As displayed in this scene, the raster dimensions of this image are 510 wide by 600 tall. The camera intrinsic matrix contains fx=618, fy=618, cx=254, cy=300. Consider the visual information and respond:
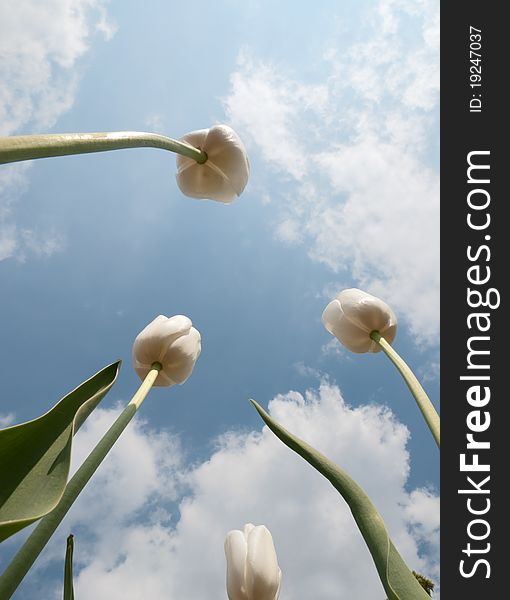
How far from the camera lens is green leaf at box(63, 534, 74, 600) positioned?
918 mm

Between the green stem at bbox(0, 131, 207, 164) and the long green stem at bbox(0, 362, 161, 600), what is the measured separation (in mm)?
455

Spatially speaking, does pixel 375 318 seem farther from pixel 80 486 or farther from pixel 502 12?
pixel 80 486

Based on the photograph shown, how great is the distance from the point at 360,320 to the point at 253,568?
749mm

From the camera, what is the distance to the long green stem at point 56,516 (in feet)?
2.58

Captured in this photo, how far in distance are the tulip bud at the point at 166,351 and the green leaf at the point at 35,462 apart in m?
0.71

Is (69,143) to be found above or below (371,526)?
above

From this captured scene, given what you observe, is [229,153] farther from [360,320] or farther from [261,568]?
[261,568]

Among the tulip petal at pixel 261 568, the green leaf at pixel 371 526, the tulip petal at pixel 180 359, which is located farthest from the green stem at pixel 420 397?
the tulip petal at pixel 180 359

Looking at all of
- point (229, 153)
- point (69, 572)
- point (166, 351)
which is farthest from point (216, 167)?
point (69, 572)

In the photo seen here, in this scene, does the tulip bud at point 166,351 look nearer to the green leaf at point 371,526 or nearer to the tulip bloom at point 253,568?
the tulip bloom at point 253,568

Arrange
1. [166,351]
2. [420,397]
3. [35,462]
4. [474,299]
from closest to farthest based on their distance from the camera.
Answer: [35,462]
[420,397]
[474,299]
[166,351]

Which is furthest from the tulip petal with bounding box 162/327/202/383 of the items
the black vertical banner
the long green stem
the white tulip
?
the black vertical banner

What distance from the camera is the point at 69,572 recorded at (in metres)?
0.93

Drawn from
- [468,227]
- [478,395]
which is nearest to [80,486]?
[478,395]
